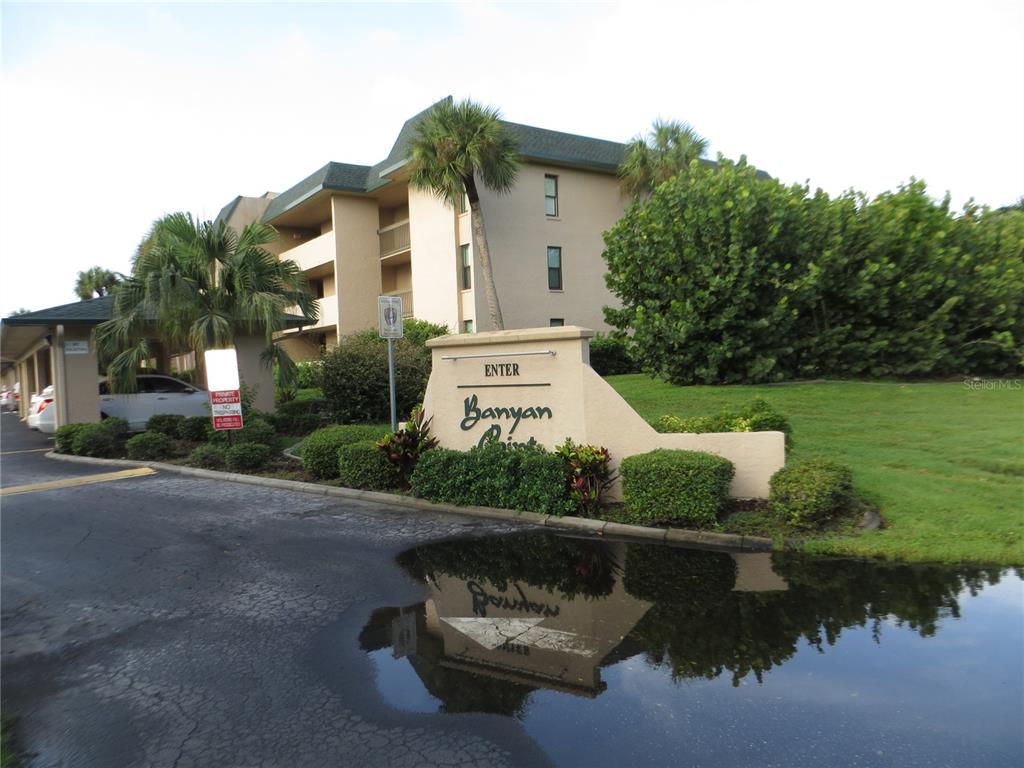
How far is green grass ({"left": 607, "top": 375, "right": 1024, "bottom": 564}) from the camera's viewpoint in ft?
21.4

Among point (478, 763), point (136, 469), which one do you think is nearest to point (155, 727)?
point (478, 763)

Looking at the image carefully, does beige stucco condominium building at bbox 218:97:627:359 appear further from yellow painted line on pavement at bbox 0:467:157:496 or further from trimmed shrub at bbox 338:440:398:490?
trimmed shrub at bbox 338:440:398:490

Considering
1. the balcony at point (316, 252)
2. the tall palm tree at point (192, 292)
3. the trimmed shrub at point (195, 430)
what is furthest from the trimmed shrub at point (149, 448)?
the balcony at point (316, 252)

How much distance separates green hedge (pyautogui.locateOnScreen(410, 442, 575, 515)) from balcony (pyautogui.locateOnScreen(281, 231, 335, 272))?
64.1 feet

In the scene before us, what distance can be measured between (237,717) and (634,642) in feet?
8.35

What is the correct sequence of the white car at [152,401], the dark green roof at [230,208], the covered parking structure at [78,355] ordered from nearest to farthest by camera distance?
the covered parking structure at [78,355] → the white car at [152,401] → the dark green roof at [230,208]

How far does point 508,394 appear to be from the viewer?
30.3 feet

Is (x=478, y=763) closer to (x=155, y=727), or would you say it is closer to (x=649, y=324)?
(x=155, y=727)

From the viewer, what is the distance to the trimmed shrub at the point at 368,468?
32.8ft

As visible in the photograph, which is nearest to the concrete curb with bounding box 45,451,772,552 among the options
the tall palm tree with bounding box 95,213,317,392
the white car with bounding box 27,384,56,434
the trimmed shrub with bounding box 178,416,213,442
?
the trimmed shrub with bounding box 178,416,213,442

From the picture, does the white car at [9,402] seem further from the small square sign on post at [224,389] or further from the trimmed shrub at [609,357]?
the trimmed shrub at [609,357]

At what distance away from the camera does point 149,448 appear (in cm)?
1395

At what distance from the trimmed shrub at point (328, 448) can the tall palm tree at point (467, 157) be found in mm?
10543

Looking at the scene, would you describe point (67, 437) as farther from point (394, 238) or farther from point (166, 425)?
point (394, 238)
